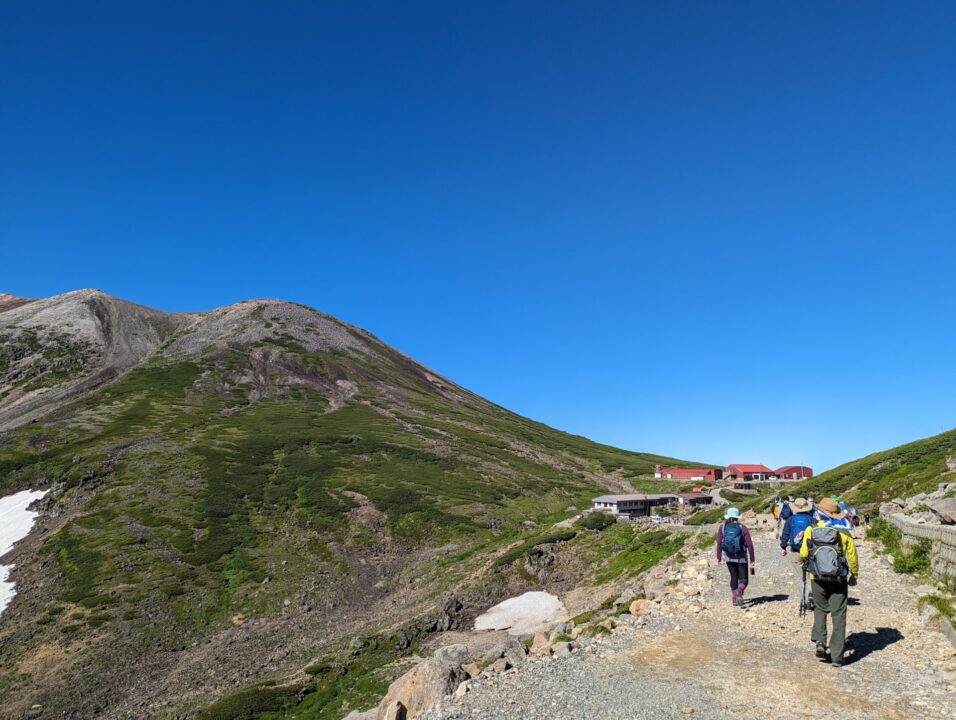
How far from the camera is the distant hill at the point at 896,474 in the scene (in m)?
41.0

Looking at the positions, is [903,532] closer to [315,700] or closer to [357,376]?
[315,700]

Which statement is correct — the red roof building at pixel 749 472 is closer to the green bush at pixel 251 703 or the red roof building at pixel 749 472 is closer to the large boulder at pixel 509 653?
the green bush at pixel 251 703

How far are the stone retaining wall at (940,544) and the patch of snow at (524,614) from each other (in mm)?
27888

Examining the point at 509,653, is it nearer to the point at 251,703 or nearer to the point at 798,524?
the point at 798,524

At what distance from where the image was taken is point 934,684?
11.5 metres

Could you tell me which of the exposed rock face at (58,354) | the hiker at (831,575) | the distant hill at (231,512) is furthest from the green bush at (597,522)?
the exposed rock face at (58,354)

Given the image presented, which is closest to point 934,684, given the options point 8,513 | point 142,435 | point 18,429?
point 8,513

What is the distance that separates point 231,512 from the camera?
7738 cm

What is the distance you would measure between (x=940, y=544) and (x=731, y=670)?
10.2 meters

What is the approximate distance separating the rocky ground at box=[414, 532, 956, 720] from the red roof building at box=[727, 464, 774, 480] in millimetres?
152420

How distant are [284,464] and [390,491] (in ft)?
69.7

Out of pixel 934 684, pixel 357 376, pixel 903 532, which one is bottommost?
pixel 934 684

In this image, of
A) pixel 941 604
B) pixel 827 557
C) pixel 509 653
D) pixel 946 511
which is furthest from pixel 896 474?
pixel 509 653

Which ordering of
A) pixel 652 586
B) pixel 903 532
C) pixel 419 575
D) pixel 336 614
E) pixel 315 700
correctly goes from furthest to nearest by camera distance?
pixel 419 575
pixel 336 614
pixel 315 700
pixel 652 586
pixel 903 532
